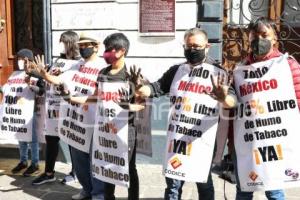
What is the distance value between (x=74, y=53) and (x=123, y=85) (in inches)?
53.8

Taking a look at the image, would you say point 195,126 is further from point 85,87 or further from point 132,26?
point 132,26

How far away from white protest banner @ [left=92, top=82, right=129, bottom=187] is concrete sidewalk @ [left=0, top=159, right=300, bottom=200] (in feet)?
3.30

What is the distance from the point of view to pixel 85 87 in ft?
14.8

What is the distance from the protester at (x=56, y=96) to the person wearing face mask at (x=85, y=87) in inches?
8.8

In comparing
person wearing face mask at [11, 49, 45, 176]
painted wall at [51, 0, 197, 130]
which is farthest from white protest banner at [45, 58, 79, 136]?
painted wall at [51, 0, 197, 130]

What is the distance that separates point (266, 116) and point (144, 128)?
3.86 ft

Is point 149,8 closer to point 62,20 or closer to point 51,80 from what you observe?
point 62,20

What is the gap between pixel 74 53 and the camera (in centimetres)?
493

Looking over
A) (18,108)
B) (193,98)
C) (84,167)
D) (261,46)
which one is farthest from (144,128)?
(18,108)

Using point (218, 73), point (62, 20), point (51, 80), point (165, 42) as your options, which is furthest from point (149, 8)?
point (218, 73)

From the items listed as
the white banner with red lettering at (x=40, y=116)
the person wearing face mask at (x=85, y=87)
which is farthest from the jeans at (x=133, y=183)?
the white banner with red lettering at (x=40, y=116)

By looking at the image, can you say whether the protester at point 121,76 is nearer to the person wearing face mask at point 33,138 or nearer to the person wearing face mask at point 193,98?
the person wearing face mask at point 193,98

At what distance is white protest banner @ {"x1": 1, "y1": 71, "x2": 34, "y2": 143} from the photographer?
5.45 meters

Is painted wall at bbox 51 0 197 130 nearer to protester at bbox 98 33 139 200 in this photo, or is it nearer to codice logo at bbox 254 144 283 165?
protester at bbox 98 33 139 200
